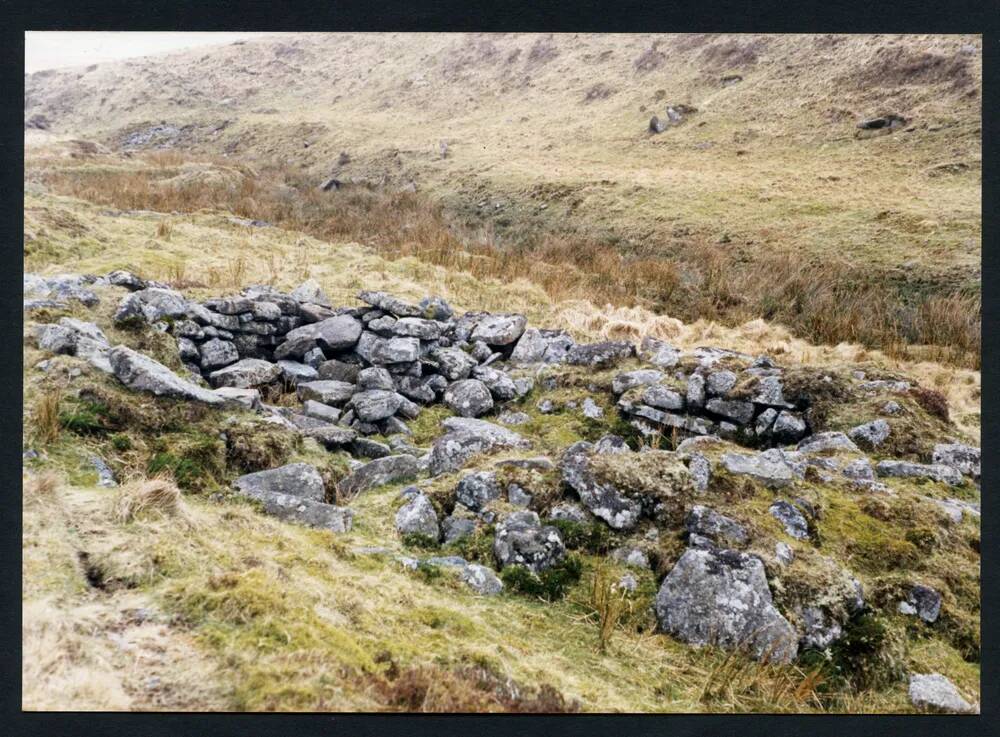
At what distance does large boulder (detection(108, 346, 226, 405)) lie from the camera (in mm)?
5023

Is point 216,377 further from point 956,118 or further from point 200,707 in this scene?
point 956,118

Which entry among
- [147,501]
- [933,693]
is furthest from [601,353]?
[147,501]

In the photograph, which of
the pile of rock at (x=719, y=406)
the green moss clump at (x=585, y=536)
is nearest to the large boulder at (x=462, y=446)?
the green moss clump at (x=585, y=536)

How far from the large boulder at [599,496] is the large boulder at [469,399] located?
2.09 metres

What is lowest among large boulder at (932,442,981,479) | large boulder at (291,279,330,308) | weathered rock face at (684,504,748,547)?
weathered rock face at (684,504,748,547)

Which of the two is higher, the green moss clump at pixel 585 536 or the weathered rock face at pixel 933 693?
the green moss clump at pixel 585 536

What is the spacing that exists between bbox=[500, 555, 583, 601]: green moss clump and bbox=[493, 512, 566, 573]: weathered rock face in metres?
0.04

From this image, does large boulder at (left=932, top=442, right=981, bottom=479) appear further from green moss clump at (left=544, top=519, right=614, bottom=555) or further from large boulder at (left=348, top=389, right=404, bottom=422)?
large boulder at (left=348, top=389, right=404, bottom=422)

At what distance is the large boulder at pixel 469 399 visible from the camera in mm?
6605

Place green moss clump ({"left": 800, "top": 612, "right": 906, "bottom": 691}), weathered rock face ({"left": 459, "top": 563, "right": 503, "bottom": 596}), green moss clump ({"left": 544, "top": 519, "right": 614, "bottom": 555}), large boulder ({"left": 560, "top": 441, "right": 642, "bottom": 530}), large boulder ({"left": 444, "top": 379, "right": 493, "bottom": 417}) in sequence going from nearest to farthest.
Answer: green moss clump ({"left": 800, "top": 612, "right": 906, "bottom": 691})
weathered rock face ({"left": 459, "top": 563, "right": 503, "bottom": 596})
green moss clump ({"left": 544, "top": 519, "right": 614, "bottom": 555})
large boulder ({"left": 560, "top": 441, "right": 642, "bottom": 530})
large boulder ({"left": 444, "top": 379, "right": 493, "bottom": 417})

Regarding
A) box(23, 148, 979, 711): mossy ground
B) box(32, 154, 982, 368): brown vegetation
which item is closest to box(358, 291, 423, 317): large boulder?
box(32, 154, 982, 368): brown vegetation

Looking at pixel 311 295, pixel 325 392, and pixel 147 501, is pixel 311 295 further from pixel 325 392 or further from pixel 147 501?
pixel 147 501

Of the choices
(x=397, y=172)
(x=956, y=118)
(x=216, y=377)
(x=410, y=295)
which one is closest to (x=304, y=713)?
(x=216, y=377)
